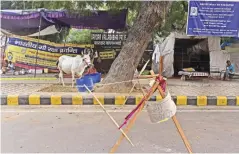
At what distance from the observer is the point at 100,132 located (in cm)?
454

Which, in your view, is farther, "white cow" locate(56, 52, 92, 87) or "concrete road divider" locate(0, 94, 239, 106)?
"white cow" locate(56, 52, 92, 87)

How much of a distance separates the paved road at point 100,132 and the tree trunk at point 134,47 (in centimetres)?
168

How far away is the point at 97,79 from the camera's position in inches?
316

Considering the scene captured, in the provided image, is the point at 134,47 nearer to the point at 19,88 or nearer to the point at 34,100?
the point at 34,100

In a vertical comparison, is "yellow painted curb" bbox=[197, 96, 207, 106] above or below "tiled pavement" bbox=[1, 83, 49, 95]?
below

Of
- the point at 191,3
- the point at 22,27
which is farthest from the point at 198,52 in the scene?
the point at 22,27

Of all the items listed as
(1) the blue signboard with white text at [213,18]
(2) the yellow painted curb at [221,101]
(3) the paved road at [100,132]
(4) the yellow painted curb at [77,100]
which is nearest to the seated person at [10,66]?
(4) the yellow painted curb at [77,100]

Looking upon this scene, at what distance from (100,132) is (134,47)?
3.77 metres

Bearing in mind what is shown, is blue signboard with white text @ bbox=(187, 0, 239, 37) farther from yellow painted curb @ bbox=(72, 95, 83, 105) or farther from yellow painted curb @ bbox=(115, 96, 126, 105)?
yellow painted curb @ bbox=(72, 95, 83, 105)

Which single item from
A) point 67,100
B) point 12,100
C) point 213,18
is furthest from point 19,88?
point 213,18

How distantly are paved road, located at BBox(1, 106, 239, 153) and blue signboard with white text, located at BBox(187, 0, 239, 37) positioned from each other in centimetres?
504

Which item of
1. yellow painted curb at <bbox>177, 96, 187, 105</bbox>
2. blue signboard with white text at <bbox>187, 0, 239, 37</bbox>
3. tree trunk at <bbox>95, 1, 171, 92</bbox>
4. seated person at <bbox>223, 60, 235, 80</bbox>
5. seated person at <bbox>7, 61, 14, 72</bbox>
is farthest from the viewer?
seated person at <bbox>7, 61, 14, 72</bbox>

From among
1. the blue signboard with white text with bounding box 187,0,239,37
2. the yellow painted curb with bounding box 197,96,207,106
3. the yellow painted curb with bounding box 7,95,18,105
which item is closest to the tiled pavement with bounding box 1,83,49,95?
the yellow painted curb with bounding box 7,95,18,105

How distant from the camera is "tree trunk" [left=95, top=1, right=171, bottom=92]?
768 centimetres
